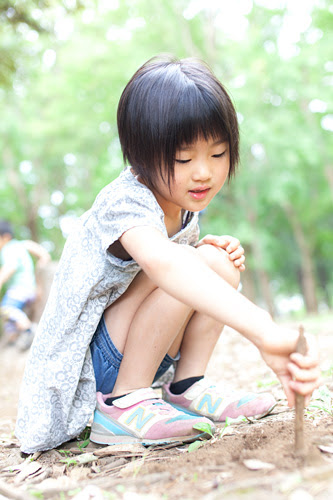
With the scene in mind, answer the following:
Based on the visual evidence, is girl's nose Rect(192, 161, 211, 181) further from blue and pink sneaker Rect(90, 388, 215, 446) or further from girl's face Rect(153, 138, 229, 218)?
blue and pink sneaker Rect(90, 388, 215, 446)

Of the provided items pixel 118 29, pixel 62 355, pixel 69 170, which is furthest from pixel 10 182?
pixel 62 355

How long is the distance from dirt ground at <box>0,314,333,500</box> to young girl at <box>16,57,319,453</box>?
0.29 ft

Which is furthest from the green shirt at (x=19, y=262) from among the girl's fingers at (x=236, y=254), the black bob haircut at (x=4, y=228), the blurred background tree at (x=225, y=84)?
the girl's fingers at (x=236, y=254)

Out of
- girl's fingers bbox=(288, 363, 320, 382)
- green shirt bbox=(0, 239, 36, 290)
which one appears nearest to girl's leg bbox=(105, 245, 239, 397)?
girl's fingers bbox=(288, 363, 320, 382)

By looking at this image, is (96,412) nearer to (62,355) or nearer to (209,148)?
(62,355)

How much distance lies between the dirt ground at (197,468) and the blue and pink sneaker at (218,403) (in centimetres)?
5

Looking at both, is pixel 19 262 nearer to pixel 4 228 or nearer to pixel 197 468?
pixel 4 228

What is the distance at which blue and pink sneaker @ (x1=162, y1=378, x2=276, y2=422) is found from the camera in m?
1.96

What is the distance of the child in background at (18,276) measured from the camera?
670cm

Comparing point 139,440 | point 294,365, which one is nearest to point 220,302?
point 294,365

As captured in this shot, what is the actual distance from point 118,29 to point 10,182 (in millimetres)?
4941

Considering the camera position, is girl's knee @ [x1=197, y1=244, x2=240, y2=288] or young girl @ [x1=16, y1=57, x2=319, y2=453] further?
girl's knee @ [x1=197, y1=244, x2=240, y2=288]

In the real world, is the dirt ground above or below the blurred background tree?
below

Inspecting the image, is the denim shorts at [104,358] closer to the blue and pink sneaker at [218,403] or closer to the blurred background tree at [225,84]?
the blue and pink sneaker at [218,403]
